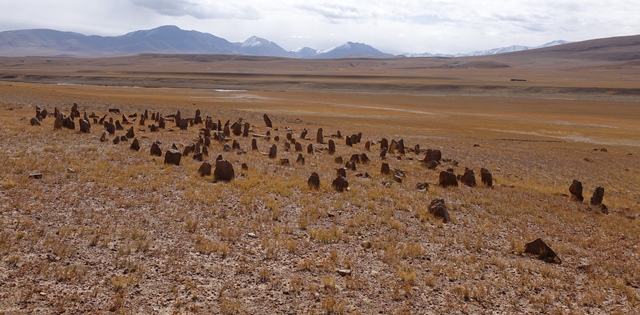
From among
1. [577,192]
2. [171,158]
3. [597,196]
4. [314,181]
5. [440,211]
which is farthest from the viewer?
[577,192]

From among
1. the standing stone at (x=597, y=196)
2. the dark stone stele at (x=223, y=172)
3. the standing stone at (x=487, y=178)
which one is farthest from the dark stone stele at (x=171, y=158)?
the standing stone at (x=597, y=196)

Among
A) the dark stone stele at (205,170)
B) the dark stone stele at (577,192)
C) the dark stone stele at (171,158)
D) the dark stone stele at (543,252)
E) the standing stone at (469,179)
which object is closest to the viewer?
the dark stone stele at (543,252)

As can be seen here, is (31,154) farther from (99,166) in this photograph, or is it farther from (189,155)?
(189,155)

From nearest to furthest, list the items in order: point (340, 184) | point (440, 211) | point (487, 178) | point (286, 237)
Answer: point (286, 237)
point (440, 211)
point (340, 184)
point (487, 178)

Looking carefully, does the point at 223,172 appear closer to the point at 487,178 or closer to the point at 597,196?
the point at 487,178

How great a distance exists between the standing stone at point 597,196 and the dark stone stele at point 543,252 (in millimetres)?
7055

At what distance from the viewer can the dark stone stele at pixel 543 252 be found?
10617mm

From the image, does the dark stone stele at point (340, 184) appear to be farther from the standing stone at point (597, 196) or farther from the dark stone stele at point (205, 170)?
the standing stone at point (597, 196)

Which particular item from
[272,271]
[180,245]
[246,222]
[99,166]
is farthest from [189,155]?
[272,271]

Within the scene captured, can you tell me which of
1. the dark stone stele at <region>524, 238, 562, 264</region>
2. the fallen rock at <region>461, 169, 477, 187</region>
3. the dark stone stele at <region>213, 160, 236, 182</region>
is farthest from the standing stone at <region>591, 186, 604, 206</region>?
the dark stone stele at <region>213, 160, 236, 182</region>

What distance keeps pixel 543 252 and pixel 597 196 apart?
23.9 feet

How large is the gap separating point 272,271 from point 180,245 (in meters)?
2.20

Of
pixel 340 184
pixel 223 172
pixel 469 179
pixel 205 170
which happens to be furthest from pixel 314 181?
pixel 469 179

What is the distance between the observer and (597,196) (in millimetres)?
16406
